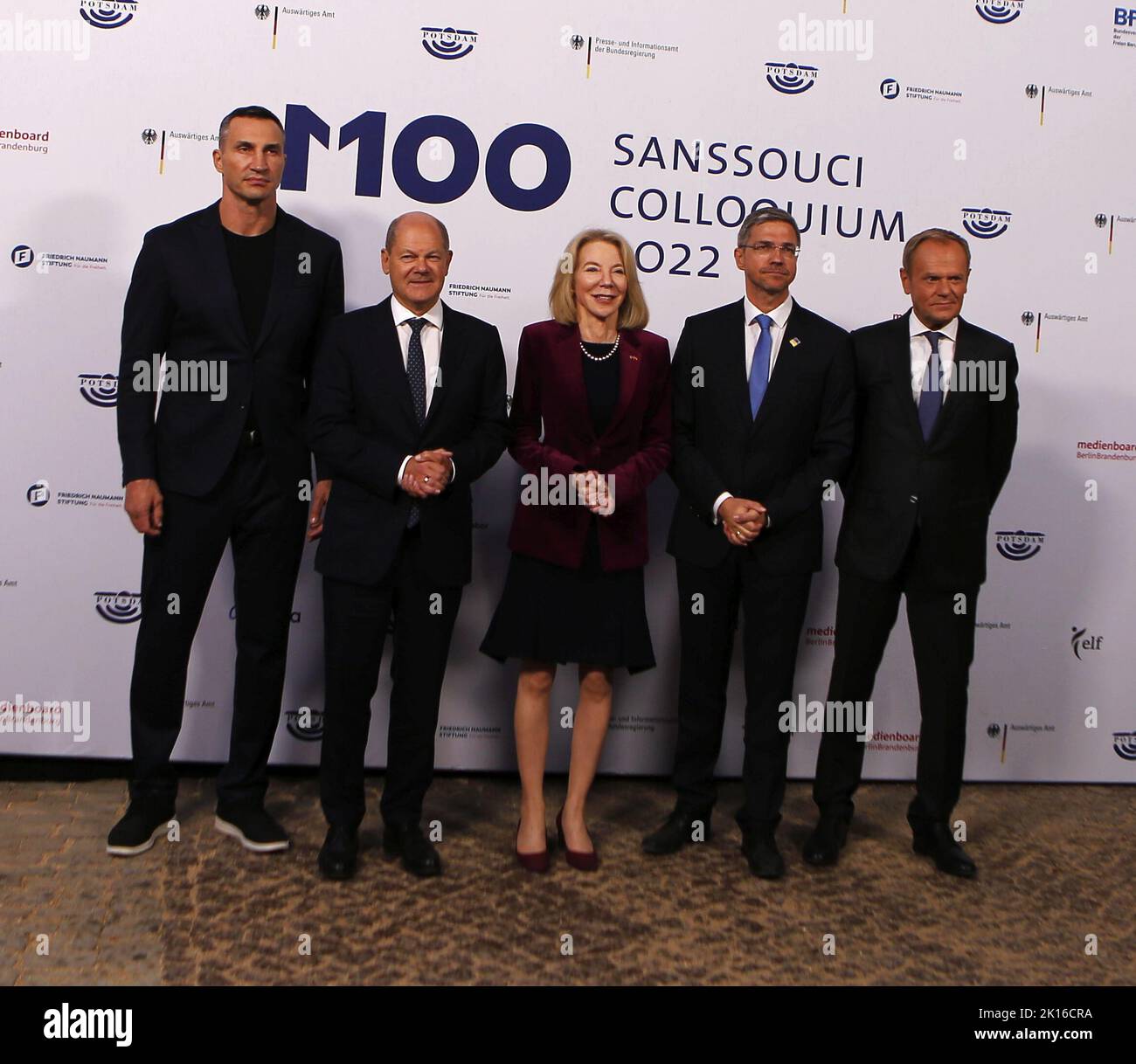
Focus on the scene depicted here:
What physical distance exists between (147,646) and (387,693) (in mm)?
1001

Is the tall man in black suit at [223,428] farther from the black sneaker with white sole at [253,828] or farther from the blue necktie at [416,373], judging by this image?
the blue necktie at [416,373]

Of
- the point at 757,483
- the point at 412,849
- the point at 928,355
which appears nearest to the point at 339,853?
the point at 412,849

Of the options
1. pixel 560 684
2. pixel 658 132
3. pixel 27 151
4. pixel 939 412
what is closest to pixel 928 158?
pixel 658 132

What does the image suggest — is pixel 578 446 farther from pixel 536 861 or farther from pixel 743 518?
pixel 536 861

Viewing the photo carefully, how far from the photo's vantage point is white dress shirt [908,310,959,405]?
3.42 m

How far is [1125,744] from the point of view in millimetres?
4484

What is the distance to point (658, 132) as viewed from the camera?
13.2ft

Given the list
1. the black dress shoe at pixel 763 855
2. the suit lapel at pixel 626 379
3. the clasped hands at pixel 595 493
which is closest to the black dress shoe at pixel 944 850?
the black dress shoe at pixel 763 855

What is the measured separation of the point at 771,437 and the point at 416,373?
1.04 m

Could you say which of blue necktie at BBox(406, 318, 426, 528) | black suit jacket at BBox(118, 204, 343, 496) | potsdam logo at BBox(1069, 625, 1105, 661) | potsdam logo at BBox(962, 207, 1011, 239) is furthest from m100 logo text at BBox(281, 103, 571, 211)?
potsdam logo at BBox(1069, 625, 1105, 661)

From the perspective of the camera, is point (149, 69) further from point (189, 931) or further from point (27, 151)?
point (189, 931)

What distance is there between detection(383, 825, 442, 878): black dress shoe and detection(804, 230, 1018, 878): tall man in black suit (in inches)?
44.8

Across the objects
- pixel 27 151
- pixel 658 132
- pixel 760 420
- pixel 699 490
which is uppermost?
pixel 658 132

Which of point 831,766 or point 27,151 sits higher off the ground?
point 27,151
